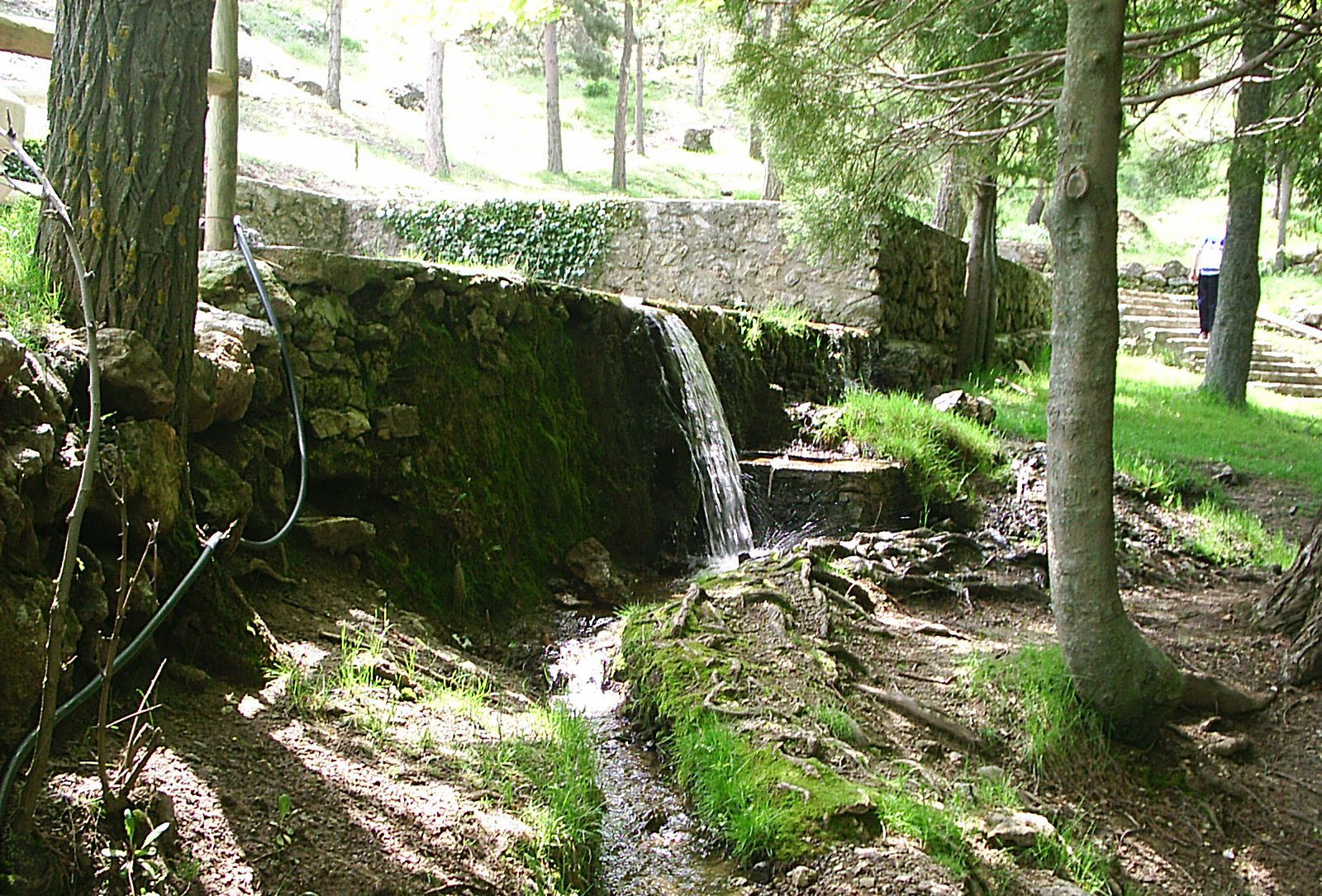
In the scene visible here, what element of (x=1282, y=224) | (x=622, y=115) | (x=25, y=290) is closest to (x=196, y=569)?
(x=25, y=290)

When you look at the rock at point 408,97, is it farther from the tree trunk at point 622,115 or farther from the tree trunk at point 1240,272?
the tree trunk at point 1240,272

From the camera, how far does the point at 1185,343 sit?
51.2 ft

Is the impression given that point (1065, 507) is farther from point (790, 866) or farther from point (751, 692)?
point (790, 866)

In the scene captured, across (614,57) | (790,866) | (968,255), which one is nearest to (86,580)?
(790,866)

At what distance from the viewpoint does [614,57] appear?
106 feet

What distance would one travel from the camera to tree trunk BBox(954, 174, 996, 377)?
11320mm

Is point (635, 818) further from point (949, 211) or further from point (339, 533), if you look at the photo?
point (949, 211)

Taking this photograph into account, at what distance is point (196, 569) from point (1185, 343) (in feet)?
54.2

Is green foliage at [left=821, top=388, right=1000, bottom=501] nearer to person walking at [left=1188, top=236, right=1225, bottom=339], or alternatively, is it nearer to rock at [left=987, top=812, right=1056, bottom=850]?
rock at [left=987, top=812, right=1056, bottom=850]

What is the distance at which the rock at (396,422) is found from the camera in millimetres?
4551

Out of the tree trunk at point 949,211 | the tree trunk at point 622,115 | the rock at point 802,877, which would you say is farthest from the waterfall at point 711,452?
the tree trunk at point 622,115

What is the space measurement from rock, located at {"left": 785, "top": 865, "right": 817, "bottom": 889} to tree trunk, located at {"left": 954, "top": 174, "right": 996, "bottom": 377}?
9414 mm

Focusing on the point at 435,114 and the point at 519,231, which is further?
the point at 435,114

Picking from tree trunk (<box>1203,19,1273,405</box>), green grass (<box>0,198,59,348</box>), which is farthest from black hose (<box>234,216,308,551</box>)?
tree trunk (<box>1203,19,1273,405</box>)
